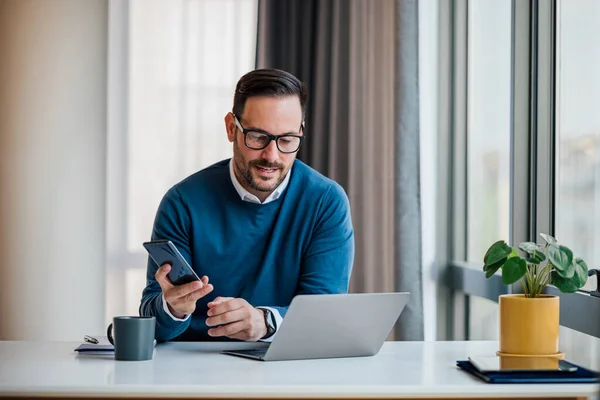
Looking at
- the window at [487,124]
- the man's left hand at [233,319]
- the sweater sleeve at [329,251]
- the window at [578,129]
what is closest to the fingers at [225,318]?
the man's left hand at [233,319]

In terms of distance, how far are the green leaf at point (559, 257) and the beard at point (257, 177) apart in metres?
0.74

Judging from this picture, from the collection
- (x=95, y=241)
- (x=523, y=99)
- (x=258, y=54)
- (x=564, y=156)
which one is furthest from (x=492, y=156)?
(x=95, y=241)

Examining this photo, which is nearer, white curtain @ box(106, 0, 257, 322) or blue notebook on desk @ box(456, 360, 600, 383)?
blue notebook on desk @ box(456, 360, 600, 383)

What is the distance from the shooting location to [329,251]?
7.12 feet

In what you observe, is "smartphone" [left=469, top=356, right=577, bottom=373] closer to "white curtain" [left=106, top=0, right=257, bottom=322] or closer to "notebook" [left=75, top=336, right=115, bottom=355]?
"notebook" [left=75, top=336, right=115, bottom=355]

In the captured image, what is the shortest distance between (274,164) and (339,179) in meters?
1.56

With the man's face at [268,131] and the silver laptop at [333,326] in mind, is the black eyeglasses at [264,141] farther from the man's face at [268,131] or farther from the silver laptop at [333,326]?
the silver laptop at [333,326]

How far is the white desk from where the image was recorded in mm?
1381

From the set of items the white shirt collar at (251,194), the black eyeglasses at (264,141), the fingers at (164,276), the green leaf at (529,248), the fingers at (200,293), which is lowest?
the fingers at (200,293)

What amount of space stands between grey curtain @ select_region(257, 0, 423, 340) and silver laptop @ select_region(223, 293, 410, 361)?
166cm

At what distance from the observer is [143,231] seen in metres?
3.86

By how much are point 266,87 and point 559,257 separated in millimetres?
887

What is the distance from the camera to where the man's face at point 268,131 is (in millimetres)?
2123

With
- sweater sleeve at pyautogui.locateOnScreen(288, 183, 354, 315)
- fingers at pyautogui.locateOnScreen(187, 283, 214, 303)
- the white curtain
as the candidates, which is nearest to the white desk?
fingers at pyautogui.locateOnScreen(187, 283, 214, 303)
